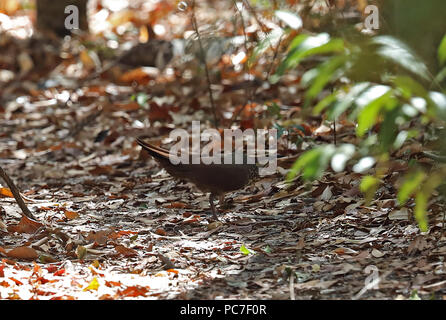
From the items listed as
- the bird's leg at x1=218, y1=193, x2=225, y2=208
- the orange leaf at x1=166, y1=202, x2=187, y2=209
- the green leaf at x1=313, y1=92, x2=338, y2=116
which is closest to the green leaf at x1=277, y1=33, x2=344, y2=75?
the green leaf at x1=313, y1=92, x2=338, y2=116

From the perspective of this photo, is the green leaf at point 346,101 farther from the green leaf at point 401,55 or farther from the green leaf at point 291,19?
the green leaf at point 291,19

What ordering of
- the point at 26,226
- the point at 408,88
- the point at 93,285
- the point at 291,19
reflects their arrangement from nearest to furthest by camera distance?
the point at 408,88
the point at 291,19
the point at 93,285
the point at 26,226

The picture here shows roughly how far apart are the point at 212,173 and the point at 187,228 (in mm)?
340

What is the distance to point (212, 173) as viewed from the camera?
12.4 feet

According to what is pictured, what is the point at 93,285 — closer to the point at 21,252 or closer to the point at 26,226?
the point at 21,252

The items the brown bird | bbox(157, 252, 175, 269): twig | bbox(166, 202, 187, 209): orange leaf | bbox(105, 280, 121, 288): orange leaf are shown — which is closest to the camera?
Answer: bbox(105, 280, 121, 288): orange leaf

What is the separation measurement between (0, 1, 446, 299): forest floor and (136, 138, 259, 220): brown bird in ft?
0.58

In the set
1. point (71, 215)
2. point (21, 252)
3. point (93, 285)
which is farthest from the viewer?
point (71, 215)

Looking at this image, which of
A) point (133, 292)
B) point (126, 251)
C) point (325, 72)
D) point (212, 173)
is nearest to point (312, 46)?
point (325, 72)

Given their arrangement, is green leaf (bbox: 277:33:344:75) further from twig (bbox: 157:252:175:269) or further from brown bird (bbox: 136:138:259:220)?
brown bird (bbox: 136:138:259:220)

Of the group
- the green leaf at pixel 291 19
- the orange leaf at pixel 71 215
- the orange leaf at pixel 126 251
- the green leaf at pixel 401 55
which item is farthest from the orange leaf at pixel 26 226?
the green leaf at pixel 401 55

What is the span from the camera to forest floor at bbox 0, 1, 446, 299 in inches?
108
